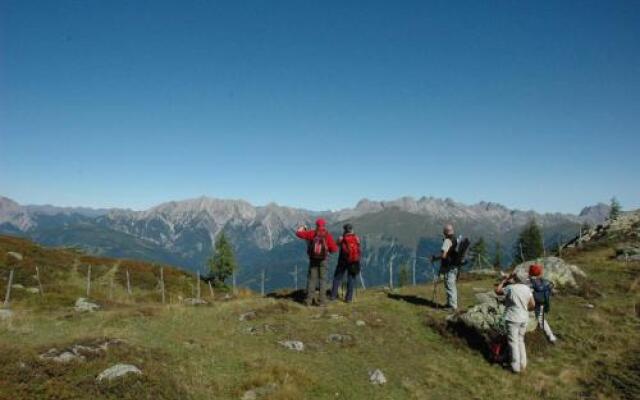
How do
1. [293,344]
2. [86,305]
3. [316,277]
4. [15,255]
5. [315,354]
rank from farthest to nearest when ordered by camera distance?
1. [15,255]
2. [86,305]
3. [316,277]
4. [293,344]
5. [315,354]

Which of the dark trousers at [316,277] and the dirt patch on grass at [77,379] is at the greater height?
the dark trousers at [316,277]

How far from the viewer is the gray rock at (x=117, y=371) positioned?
1051 cm

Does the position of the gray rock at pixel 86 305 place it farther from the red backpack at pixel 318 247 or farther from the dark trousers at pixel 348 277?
the dark trousers at pixel 348 277

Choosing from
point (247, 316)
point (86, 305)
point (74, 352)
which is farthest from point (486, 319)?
point (86, 305)

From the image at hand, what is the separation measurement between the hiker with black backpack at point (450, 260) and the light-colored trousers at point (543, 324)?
12.9 ft

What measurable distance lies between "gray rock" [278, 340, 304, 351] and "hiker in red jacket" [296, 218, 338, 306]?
557 centimetres

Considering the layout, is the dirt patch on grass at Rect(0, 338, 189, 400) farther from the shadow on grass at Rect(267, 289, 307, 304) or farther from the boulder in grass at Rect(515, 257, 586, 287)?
the boulder in grass at Rect(515, 257, 586, 287)

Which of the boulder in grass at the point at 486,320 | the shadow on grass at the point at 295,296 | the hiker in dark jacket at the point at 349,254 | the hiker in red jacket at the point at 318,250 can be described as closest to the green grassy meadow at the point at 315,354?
the boulder in grass at the point at 486,320

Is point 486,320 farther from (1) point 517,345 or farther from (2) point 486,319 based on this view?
(1) point 517,345

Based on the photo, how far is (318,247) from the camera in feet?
68.2

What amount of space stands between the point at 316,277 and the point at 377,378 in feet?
29.4

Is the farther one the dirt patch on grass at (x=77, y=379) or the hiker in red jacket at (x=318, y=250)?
the hiker in red jacket at (x=318, y=250)

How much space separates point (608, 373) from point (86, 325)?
1952cm

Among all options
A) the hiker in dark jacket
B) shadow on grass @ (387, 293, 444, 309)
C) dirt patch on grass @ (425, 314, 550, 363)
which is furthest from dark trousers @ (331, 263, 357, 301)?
dirt patch on grass @ (425, 314, 550, 363)
